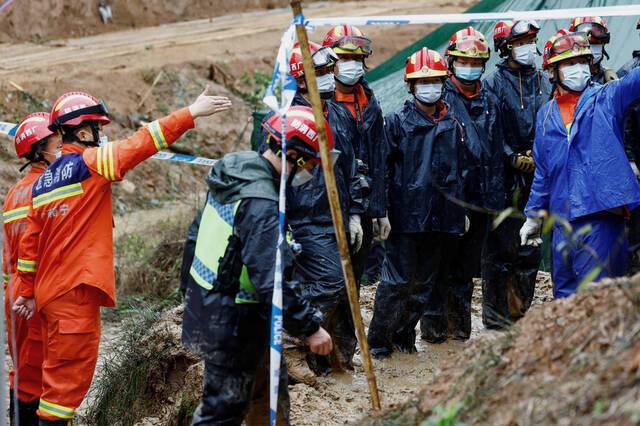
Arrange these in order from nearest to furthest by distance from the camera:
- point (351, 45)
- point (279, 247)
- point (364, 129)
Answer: point (279, 247), point (364, 129), point (351, 45)

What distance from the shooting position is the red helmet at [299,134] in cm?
502

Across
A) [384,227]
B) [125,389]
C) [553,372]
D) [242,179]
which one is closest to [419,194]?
[384,227]

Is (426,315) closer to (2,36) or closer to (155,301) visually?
(155,301)

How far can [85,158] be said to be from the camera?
19.2 feet

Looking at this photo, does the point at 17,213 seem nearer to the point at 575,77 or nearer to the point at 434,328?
the point at 434,328

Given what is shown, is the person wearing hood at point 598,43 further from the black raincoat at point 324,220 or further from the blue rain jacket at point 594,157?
the black raincoat at point 324,220

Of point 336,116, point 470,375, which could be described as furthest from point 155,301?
point 470,375

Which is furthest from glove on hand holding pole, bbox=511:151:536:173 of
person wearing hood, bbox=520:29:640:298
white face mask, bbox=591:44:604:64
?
person wearing hood, bbox=520:29:640:298

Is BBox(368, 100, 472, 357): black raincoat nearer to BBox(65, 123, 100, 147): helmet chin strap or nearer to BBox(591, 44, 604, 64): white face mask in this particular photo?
BBox(591, 44, 604, 64): white face mask

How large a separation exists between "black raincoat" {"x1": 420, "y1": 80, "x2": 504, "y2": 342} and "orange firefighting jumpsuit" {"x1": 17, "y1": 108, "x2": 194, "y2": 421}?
2.54 meters

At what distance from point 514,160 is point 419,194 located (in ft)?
3.11

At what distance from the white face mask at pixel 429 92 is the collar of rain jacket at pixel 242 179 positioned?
2.57 m

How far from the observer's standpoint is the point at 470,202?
302 inches

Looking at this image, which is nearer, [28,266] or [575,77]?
[28,266]
